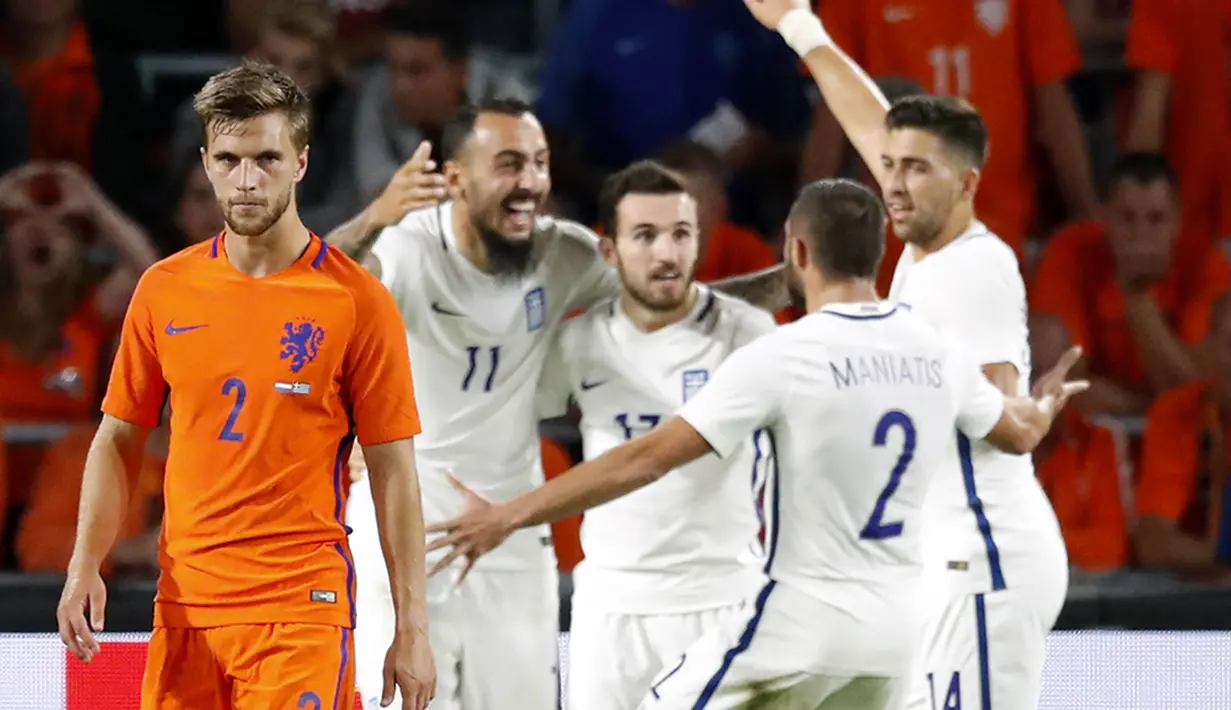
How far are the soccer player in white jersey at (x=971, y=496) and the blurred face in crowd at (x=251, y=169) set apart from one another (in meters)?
1.71

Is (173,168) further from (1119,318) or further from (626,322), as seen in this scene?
(1119,318)

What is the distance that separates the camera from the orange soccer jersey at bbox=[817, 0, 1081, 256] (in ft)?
23.2

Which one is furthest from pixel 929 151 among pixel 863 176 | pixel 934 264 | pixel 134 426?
pixel 863 176

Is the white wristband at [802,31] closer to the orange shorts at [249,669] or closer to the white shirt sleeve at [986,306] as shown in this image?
the white shirt sleeve at [986,306]

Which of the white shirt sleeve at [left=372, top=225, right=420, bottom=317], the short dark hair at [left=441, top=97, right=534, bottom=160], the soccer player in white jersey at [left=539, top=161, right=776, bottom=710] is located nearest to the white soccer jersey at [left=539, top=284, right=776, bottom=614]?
the soccer player in white jersey at [left=539, top=161, right=776, bottom=710]

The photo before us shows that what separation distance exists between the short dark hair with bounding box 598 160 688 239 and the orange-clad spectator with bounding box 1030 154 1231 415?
265 cm

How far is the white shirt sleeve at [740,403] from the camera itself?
3967 mm

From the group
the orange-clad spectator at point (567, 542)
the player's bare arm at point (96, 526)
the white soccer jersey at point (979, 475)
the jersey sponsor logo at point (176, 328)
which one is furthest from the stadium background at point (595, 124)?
the jersey sponsor logo at point (176, 328)

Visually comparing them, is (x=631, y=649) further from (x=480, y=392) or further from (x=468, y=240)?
(x=468, y=240)

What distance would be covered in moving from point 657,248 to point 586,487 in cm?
88

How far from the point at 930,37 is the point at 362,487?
330 centimetres

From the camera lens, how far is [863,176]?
721cm

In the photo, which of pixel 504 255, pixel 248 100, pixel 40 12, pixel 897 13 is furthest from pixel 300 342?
pixel 40 12

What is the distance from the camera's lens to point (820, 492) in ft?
13.1
